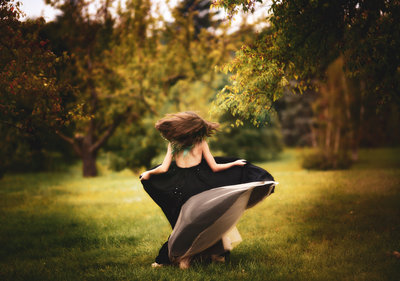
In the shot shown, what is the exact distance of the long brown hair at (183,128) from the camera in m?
4.66

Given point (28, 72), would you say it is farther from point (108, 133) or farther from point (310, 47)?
point (108, 133)

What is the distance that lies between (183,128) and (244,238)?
277 cm

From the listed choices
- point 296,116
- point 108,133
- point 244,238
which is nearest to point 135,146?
point 108,133

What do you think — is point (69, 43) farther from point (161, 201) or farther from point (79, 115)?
point (161, 201)

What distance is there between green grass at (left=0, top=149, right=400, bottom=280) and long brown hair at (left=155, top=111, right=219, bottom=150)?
5.86ft

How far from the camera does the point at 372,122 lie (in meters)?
20.5

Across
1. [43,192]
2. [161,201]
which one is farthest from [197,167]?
[43,192]

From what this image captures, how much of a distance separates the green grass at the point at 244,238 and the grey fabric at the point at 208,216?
37 centimetres

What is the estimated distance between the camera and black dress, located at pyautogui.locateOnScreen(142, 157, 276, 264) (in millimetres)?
4340

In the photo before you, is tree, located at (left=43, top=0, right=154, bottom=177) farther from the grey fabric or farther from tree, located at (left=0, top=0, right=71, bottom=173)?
the grey fabric

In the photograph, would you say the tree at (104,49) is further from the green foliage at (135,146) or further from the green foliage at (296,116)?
the green foliage at (296,116)

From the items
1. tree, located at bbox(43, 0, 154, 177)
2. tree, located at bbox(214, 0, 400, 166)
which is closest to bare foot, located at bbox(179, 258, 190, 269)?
tree, located at bbox(214, 0, 400, 166)

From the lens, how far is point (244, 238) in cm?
620

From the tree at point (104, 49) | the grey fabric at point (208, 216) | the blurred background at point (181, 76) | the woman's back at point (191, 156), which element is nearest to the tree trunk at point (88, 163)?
the blurred background at point (181, 76)
